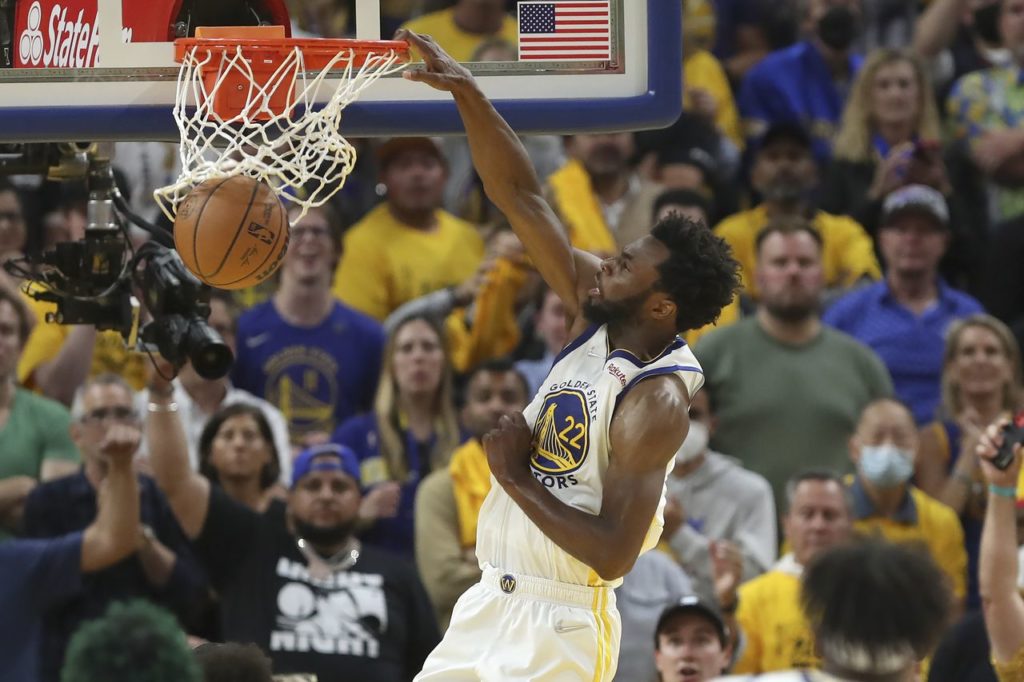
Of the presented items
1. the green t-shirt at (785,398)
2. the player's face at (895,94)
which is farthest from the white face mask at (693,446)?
the player's face at (895,94)

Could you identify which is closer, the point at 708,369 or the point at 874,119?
the point at 708,369

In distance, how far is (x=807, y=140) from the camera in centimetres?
967

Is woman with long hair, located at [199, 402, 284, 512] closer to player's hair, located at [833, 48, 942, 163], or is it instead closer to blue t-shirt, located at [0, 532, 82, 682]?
blue t-shirt, located at [0, 532, 82, 682]

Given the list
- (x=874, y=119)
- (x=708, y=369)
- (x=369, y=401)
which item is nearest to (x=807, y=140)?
(x=874, y=119)

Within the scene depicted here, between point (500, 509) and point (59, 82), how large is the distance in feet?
5.57

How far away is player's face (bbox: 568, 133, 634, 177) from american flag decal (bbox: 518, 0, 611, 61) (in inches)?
153

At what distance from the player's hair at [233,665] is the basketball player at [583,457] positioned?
0.45m

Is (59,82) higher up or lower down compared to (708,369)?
higher up

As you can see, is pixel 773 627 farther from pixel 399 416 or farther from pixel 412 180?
pixel 412 180

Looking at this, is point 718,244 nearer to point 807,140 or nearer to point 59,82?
point 59,82

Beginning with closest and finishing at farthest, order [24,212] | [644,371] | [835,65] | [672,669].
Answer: [644,371], [672,669], [24,212], [835,65]

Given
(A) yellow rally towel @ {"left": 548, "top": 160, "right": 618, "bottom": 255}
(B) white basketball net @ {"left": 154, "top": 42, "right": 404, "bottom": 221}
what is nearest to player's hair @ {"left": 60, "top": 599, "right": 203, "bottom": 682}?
(B) white basketball net @ {"left": 154, "top": 42, "right": 404, "bottom": 221}

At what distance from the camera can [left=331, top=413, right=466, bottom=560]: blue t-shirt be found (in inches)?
304

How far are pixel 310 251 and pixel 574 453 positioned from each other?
3.67 meters
